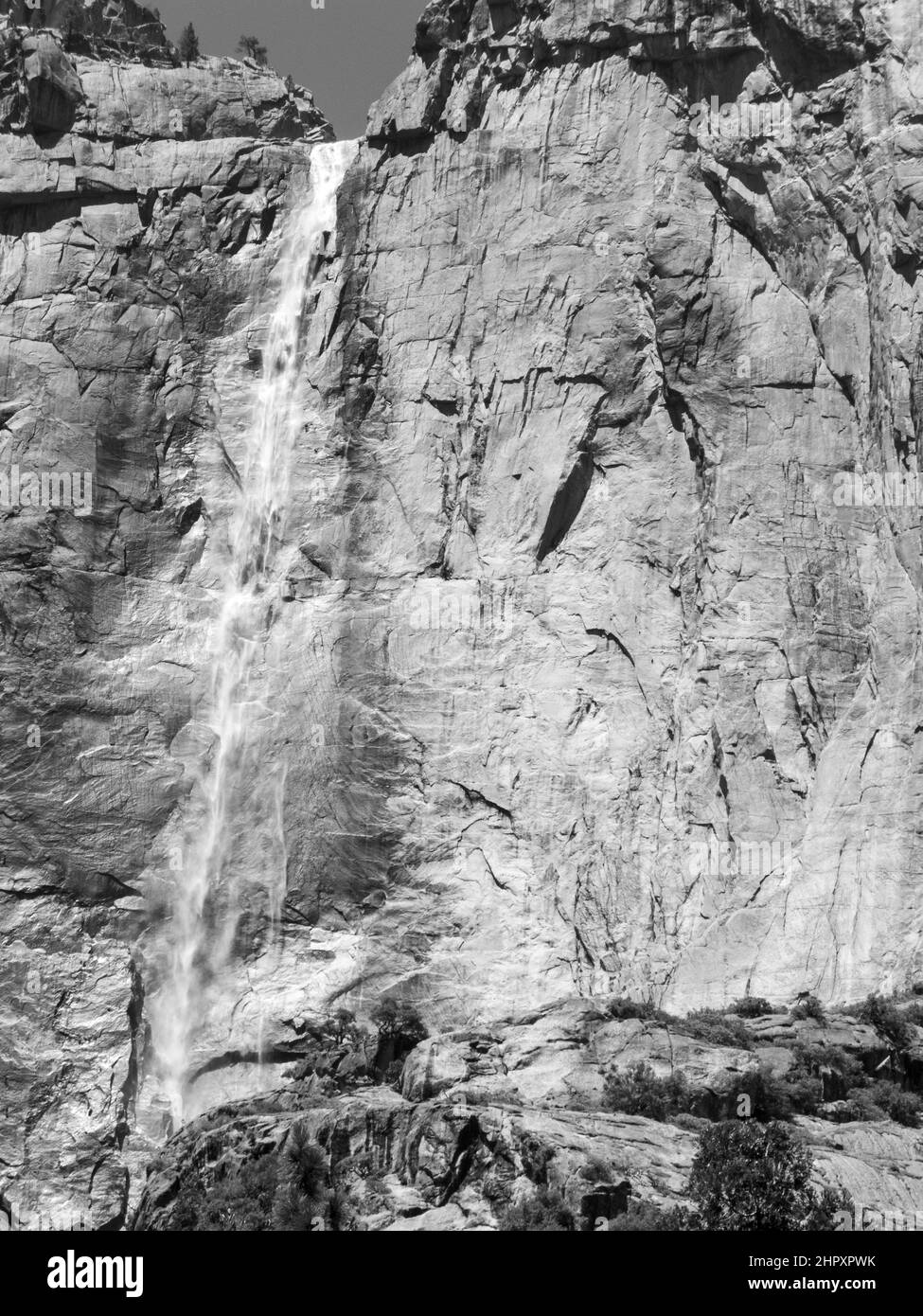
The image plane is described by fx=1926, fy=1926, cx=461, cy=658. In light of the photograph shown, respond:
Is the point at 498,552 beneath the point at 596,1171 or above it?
above

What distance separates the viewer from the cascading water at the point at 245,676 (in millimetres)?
49588

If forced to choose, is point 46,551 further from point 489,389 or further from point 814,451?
point 814,451

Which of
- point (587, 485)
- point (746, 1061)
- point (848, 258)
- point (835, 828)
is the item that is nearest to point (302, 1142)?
point (746, 1061)

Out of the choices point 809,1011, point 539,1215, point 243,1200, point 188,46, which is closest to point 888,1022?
point 809,1011

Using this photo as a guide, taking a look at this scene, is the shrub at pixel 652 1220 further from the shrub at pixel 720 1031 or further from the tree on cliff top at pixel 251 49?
the tree on cliff top at pixel 251 49

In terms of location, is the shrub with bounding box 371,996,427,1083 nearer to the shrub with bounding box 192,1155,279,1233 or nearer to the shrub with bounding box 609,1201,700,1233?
the shrub with bounding box 192,1155,279,1233

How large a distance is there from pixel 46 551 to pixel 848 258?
899 inches

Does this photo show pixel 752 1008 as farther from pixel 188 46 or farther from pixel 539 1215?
pixel 188 46

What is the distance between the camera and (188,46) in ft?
199

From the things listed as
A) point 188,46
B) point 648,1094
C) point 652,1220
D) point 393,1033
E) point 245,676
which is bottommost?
→ point 652,1220

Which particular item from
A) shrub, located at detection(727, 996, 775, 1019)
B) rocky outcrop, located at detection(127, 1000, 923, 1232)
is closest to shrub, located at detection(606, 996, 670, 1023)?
rocky outcrop, located at detection(127, 1000, 923, 1232)

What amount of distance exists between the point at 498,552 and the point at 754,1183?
21.1 meters

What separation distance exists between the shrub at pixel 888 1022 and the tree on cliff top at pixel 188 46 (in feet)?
118

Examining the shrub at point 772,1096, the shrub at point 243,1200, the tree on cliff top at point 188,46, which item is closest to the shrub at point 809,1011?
the shrub at point 772,1096
